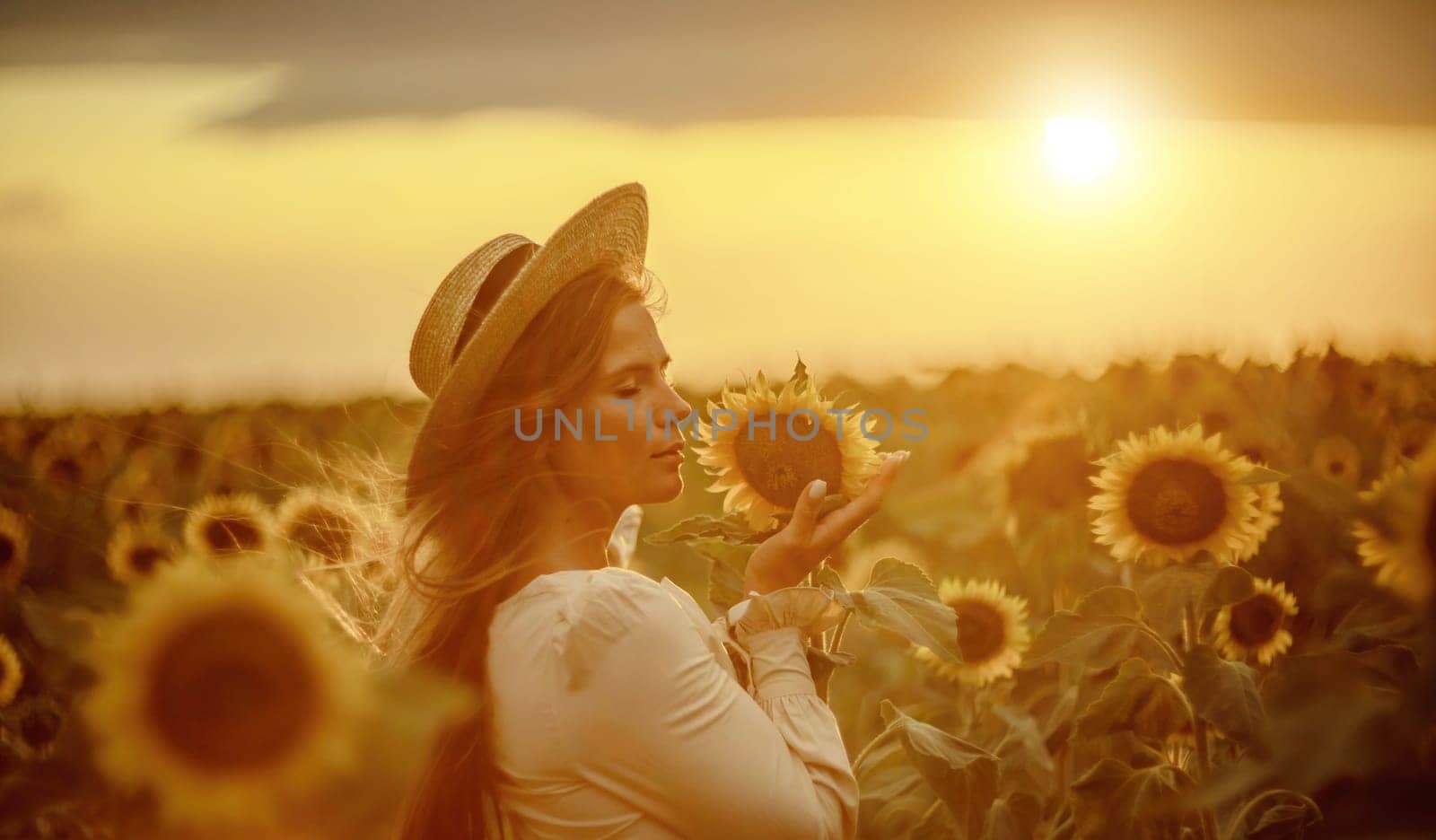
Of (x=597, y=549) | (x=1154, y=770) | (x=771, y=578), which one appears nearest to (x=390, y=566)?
(x=597, y=549)

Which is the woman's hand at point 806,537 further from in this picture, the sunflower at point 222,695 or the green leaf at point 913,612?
the sunflower at point 222,695

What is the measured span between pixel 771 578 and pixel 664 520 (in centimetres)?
449

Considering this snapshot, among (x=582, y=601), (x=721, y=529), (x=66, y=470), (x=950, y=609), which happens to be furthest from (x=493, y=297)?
(x=66, y=470)

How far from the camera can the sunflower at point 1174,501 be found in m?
3.25

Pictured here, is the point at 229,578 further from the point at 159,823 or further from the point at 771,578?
the point at 771,578

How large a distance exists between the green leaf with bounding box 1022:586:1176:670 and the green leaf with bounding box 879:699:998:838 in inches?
10.0

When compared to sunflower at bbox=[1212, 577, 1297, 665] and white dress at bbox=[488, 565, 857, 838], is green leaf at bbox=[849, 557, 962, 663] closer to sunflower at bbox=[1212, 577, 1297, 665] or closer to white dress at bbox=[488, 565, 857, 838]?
white dress at bbox=[488, 565, 857, 838]

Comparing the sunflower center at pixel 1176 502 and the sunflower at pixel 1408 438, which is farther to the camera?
the sunflower at pixel 1408 438

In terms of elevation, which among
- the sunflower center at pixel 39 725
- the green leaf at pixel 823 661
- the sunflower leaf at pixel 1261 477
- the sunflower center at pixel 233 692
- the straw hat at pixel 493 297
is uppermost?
the straw hat at pixel 493 297

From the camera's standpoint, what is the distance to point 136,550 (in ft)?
17.1

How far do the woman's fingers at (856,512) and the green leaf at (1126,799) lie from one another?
1031 mm

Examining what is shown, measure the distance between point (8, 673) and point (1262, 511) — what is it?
158 inches

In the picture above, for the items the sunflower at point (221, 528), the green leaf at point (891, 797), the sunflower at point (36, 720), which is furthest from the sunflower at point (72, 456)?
the green leaf at point (891, 797)

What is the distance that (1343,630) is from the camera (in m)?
3.22
